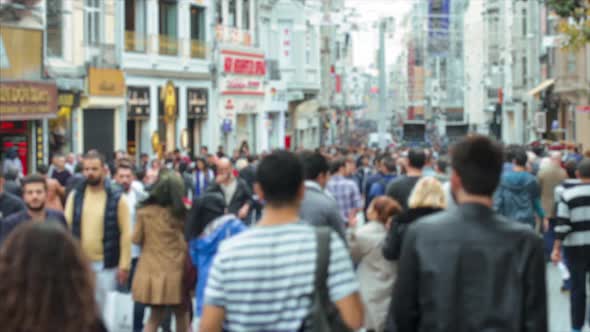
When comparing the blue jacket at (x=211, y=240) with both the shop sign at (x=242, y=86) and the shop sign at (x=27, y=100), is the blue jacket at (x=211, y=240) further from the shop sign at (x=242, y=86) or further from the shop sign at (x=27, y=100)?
the shop sign at (x=242, y=86)

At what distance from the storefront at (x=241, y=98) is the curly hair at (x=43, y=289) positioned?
117 feet

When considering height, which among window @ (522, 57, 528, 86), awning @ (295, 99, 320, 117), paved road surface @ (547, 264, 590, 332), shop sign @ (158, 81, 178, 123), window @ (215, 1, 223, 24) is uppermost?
window @ (215, 1, 223, 24)

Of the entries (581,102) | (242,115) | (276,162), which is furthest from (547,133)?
(276,162)

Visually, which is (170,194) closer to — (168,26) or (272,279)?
(272,279)

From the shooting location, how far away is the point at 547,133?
5069cm

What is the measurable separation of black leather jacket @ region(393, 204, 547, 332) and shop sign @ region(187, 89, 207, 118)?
3286cm

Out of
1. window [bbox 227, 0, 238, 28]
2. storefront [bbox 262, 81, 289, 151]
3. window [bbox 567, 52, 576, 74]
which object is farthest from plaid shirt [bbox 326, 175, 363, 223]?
storefront [bbox 262, 81, 289, 151]

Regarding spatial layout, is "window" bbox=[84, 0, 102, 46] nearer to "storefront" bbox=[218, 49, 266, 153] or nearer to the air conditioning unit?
"storefront" bbox=[218, 49, 266, 153]

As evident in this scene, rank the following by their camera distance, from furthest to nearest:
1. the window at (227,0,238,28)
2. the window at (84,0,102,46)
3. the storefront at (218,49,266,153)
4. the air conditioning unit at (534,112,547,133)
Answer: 1. the air conditioning unit at (534,112,547,133)
2. the window at (227,0,238,28)
3. the storefront at (218,49,266,153)
4. the window at (84,0,102,46)

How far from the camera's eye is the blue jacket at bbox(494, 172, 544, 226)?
40.9ft

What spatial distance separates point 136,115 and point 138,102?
475 mm

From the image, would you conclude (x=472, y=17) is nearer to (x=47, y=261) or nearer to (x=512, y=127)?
(x=512, y=127)

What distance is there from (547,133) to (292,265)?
47.7m

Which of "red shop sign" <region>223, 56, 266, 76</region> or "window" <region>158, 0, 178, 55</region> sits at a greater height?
"window" <region>158, 0, 178, 55</region>
